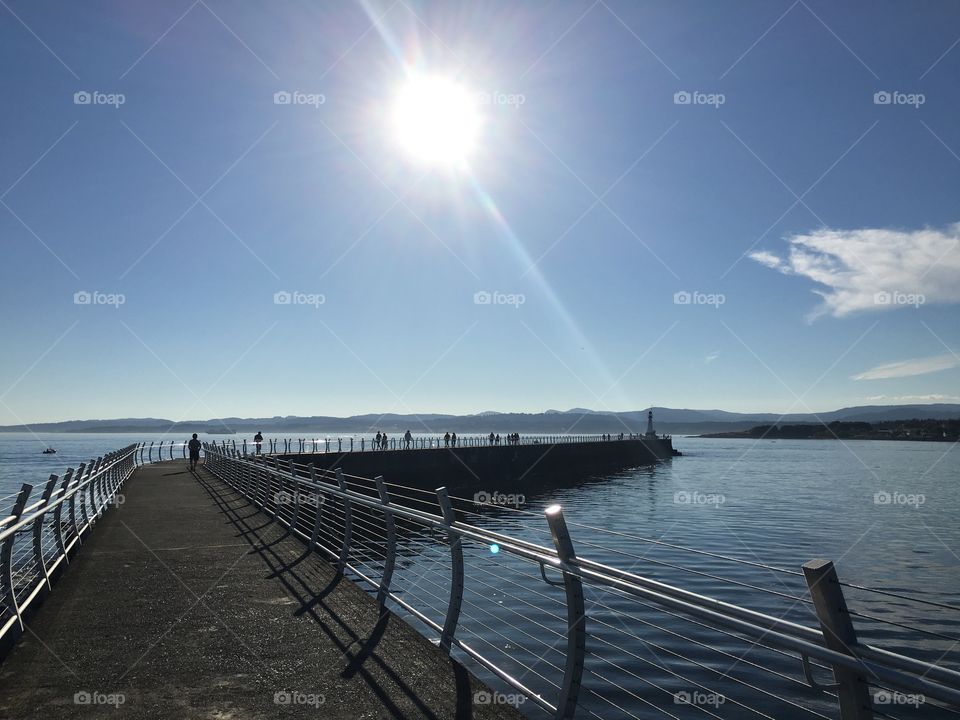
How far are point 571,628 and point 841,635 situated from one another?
204 centimetres

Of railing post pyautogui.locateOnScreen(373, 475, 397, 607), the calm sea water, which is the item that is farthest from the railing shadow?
the calm sea water

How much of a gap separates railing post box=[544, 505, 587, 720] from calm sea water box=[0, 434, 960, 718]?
0.47ft

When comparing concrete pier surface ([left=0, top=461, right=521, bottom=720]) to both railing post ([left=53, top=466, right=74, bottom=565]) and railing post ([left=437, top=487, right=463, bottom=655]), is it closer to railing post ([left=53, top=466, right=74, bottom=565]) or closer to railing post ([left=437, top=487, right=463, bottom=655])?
railing post ([left=437, top=487, right=463, bottom=655])

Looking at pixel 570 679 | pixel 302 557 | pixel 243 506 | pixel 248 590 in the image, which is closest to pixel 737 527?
pixel 243 506

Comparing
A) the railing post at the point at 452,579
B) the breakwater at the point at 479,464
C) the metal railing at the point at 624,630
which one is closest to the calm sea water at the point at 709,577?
the metal railing at the point at 624,630

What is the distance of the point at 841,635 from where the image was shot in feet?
9.87

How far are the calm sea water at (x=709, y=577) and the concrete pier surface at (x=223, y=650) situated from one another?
1194 millimetres

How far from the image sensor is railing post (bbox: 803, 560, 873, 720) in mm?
2980

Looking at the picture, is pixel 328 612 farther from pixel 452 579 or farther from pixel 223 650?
pixel 452 579

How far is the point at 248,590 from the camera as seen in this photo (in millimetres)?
8797

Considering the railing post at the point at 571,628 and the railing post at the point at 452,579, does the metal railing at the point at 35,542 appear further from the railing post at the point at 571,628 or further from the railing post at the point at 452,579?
the railing post at the point at 571,628

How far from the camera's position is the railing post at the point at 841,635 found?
2980mm

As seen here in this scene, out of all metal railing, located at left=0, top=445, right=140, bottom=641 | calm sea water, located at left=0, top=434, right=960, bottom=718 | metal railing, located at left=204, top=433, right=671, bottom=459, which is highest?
metal railing, located at left=204, top=433, right=671, bottom=459

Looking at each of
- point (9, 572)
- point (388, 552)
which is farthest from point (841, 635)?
point (9, 572)
